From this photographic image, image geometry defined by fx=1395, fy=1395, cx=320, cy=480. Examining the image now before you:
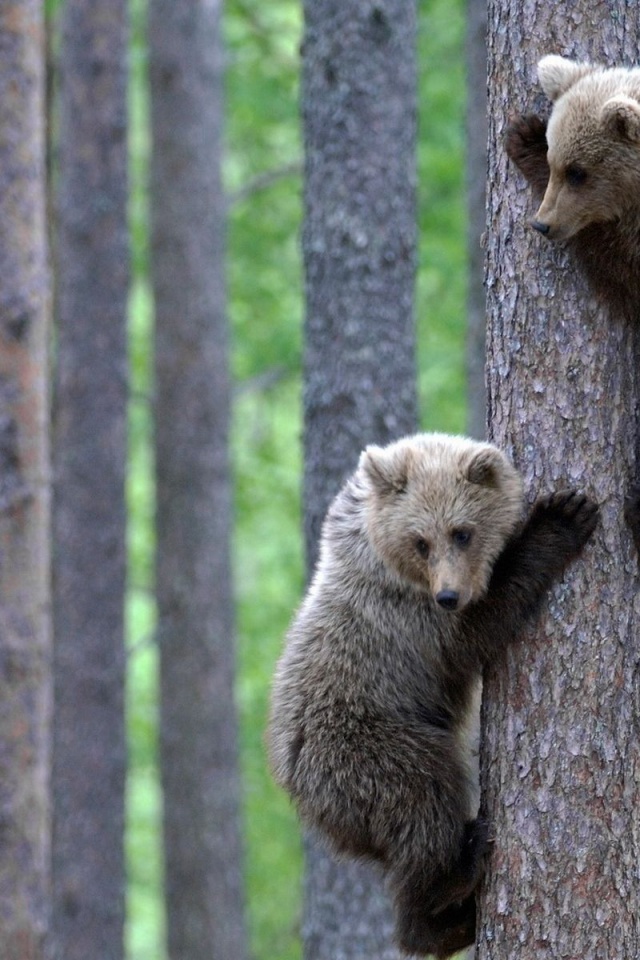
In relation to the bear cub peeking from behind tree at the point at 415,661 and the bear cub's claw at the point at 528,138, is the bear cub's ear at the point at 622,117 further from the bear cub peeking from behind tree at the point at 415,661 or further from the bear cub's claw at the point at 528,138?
the bear cub peeking from behind tree at the point at 415,661

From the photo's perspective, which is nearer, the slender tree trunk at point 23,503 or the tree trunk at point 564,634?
the tree trunk at point 564,634

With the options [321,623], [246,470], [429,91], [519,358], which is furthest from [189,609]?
[519,358]

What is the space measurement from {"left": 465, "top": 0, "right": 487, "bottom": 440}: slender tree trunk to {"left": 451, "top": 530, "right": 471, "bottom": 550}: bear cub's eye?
5876mm

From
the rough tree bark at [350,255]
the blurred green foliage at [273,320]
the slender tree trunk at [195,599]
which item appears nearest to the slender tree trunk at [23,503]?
the rough tree bark at [350,255]

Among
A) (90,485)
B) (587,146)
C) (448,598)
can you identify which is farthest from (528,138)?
(90,485)

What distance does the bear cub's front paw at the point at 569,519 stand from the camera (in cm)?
434

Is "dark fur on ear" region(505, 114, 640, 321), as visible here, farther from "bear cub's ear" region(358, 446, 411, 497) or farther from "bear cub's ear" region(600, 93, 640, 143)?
"bear cub's ear" region(358, 446, 411, 497)

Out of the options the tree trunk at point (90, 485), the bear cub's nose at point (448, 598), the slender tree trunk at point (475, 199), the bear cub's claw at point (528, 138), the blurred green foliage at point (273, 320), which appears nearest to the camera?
the bear cub's nose at point (448, 598)

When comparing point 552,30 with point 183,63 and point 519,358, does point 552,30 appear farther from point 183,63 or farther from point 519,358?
point 183,63

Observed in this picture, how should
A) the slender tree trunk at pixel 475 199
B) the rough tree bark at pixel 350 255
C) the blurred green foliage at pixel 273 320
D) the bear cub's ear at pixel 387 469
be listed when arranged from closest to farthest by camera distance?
the bear cub's ear at pixel 387 469 → the rough tree bark at pixel 350 255 → the slender tree trunk at pixel 475 199 → the blurred green foliage at pixel 273 320

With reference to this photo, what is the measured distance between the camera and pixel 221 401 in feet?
43.3

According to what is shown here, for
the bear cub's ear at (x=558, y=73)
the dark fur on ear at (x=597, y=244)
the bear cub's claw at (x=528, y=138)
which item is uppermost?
the bear cub's ear at (x=558, y=73)

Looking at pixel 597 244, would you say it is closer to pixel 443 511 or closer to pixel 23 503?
pixel 443 511

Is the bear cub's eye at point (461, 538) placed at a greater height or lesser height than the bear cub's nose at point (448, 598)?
greater
